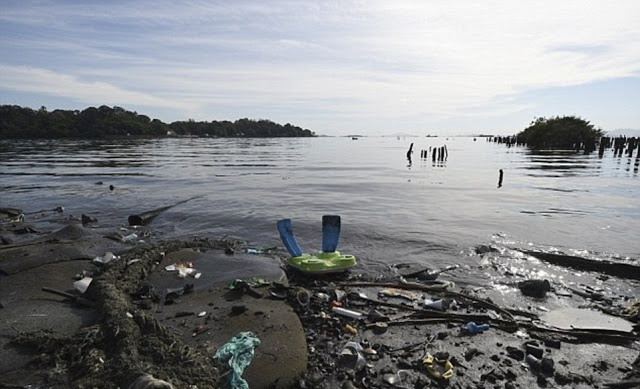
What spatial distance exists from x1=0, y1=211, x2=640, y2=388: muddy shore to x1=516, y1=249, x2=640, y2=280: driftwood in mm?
2200

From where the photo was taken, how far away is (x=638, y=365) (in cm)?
507

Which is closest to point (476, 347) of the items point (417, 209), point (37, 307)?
point (37, 307)

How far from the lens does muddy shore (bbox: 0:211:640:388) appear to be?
14.3 ft

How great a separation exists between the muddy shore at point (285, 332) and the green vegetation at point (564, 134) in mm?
73424

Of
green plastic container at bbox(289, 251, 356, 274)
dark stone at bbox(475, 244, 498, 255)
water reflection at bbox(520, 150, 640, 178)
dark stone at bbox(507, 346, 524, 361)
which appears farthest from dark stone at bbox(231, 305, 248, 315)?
water reflection at bbox(520, 150, 640, 178)

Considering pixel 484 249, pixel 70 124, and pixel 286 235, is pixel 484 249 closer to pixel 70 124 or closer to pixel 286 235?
pixel 286 235

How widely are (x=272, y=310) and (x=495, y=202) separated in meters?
16.8

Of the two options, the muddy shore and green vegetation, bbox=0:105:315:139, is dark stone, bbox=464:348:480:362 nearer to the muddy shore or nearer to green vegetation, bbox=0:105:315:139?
the muddy shore

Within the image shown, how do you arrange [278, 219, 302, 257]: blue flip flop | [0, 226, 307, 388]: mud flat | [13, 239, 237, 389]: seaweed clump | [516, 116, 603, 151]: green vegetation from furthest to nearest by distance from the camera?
[516, 116, 603, 151]: green vegetation
[278, 219, 302, 257]: blue flip flop
[0, 226, 307, 388]: mud flat
[13, 239, 237, 389]: seaweed clump

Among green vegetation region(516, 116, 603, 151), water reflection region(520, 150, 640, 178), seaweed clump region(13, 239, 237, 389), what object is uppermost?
green vegetation region(516, 116, 603, 151)

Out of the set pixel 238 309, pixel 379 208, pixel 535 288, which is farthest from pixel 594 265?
pixel 379 208

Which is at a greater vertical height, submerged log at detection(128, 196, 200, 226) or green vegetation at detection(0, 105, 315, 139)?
green vegetation at detection(0, 105, 315, 139)

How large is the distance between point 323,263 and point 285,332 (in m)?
2.97

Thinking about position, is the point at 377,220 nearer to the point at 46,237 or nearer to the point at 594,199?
the point at 46,237
